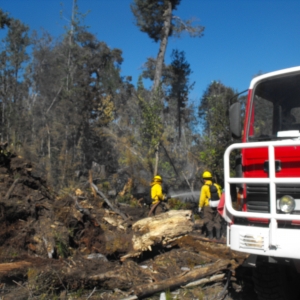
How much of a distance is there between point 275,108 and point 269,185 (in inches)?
62.0

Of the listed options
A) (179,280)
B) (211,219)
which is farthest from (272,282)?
(211,219)

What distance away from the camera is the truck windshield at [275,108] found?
514 cm

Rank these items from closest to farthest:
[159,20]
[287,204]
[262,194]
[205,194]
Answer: [287,204] → [262,194] → [205,194] → [159,20]

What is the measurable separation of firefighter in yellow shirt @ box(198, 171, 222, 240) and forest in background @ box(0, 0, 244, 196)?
468 centimetres

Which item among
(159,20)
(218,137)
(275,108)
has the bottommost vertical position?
(275,108)

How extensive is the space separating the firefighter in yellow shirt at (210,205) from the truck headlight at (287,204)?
582cm

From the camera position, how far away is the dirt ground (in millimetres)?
5613

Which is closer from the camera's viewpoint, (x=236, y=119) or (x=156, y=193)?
(x=236, y=119)

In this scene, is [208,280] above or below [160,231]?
below

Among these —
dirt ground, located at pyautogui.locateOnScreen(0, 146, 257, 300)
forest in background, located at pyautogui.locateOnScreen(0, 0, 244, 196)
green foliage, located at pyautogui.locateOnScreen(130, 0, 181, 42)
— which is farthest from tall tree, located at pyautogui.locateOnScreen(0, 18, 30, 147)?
dirt ground, located at pyautogui.locateOnScreen(0, 146, 257, 300)

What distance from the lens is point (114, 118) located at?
27.4 metres

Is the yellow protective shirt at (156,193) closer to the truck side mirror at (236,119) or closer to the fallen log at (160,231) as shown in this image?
the fallen log at (160,231)

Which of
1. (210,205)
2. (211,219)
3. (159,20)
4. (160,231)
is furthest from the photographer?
(159,20)

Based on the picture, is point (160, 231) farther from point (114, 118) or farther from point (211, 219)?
point (114, 118)
